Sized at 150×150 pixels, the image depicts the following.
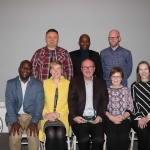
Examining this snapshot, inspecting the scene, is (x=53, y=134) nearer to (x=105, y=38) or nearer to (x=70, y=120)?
(x=70, y=120)

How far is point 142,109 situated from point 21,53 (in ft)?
8.03

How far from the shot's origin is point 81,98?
338 cm

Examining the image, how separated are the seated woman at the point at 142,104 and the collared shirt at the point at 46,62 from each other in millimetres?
1056

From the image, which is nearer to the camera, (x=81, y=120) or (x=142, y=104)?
(x=81, y=120)

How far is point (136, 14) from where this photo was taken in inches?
182

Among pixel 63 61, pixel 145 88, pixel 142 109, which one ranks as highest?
pixel 63 61

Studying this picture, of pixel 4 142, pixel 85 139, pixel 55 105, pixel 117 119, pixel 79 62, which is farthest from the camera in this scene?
pixel 4 142

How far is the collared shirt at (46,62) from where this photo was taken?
387cm

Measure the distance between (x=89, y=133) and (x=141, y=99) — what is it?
2.86ft

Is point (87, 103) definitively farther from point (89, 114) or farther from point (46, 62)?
point (46, 62)

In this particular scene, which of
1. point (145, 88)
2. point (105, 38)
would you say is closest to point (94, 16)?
point (105, 38)

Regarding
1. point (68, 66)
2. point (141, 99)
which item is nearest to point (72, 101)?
point (68, 66)

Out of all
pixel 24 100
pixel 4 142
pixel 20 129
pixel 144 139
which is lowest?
pixel 4 142

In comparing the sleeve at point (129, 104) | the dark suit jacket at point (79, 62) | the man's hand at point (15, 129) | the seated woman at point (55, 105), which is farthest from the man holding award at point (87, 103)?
the man's hand at point (15, 129)
